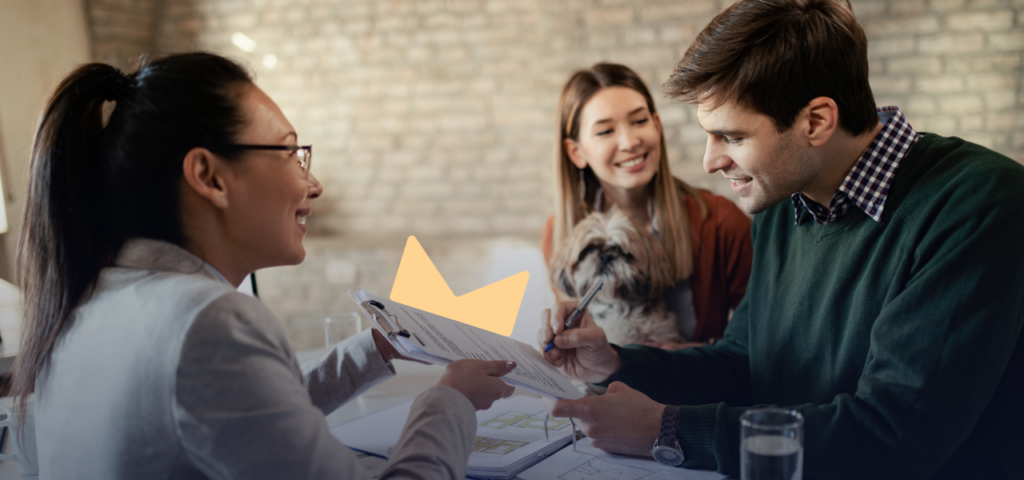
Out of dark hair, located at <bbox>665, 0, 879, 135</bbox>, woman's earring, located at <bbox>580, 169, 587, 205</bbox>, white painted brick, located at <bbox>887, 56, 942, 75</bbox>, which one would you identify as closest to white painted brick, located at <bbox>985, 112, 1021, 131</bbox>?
white painted brick, located at <bbox>887, 56, 942, 75</bbox>

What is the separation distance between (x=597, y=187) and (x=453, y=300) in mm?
748

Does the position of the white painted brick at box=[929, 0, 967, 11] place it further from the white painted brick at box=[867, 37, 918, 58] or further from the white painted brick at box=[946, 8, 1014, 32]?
the white painted brick at box=[867, 37, 918, 58]

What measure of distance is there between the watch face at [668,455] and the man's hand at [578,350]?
0.29m

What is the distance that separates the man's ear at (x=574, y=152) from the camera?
220cm

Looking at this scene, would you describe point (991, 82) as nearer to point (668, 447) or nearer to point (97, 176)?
point (668, 447)

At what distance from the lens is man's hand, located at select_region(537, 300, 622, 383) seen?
1.22 m

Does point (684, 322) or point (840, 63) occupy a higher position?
point (840, 63)

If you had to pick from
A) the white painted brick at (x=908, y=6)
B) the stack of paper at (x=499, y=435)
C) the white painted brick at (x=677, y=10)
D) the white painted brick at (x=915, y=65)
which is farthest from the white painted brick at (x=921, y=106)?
the stack of paper at (x=499, y=435)

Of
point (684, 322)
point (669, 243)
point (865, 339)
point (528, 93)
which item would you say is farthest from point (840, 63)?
point (528, 93)

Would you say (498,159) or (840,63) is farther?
(498,159)

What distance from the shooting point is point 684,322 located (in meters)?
2.04

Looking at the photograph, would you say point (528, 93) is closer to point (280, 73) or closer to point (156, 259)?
point (280, 73)

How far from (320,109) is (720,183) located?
2.86 m

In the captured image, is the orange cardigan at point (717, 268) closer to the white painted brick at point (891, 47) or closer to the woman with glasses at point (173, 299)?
the woman with glasses at point (173, 299)
